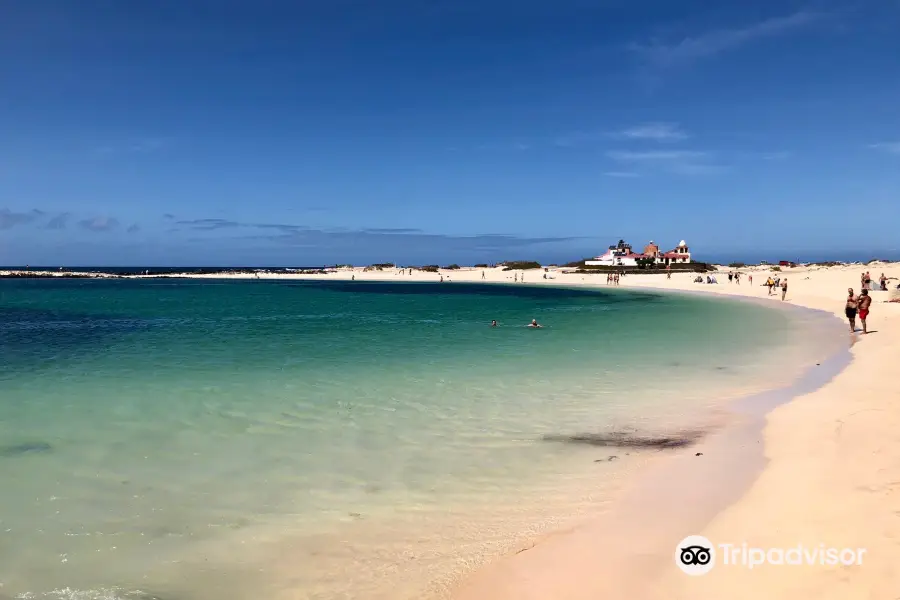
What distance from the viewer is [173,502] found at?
7.06 m

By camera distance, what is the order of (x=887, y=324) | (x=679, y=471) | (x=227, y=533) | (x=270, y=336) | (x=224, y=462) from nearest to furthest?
1. (x=227, y=533)
2. (x=679, y=471)
3. (x=224, y=462)
4. (x=887, y=324)
5. (x=270, y=336)

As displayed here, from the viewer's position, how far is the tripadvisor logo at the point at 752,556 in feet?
16.5

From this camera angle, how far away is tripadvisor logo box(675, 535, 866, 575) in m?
5.03

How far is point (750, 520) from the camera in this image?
6000mm

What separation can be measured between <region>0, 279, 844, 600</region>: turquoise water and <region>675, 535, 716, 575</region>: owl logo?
4.61 ft

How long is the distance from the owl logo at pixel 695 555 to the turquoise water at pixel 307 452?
55.3 inches

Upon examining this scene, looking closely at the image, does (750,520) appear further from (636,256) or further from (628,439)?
(636,256)

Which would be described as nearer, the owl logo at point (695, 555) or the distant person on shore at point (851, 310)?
the owl logo at point (695, 555)

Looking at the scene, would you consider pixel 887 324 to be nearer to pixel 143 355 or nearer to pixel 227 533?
pixel 227 533

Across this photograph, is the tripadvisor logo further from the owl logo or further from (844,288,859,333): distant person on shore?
(844,288,859,333): distant person on shore

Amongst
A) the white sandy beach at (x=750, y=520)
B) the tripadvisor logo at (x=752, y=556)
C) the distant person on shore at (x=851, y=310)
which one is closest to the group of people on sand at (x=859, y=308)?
the distant person on shore at (x=851, y=310)

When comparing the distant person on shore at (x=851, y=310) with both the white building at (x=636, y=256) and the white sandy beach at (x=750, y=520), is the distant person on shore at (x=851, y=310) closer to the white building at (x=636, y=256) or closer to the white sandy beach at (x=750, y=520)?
the white sandy beach at (x=750, y=520)

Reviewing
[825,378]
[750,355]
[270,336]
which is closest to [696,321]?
[750,355]

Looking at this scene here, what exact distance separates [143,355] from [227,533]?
1575cm
